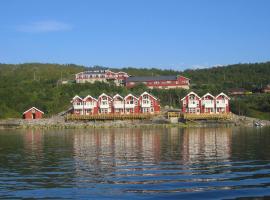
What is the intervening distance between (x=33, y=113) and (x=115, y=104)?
14334 millimetres

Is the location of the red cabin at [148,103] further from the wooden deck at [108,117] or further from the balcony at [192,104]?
the balcony at [192,104]

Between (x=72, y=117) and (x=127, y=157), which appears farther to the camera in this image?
(x=72, y=117)

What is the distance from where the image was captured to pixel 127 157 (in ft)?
97.7

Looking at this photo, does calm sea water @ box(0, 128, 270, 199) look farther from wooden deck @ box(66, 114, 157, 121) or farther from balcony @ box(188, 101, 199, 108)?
balcony @ box(188, 101, 199, 108)

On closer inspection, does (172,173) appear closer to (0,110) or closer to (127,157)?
(127,157)

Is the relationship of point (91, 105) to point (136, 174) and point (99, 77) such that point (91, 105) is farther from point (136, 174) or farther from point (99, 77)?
point (136, 174)

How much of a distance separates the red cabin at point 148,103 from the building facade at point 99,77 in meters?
32.9

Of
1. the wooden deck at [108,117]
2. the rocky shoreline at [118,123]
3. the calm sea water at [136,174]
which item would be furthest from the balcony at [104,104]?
the calm sea water at [136,174]

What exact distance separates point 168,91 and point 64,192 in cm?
7873

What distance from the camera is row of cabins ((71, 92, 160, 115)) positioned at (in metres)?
80.1

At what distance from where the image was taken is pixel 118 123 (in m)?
73.8

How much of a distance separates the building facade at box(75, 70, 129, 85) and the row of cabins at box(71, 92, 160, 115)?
31.9 meters

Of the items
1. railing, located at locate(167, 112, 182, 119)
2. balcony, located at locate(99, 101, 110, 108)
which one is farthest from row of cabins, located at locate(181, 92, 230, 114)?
balcony, located at locate(99, 101, 110, 108)

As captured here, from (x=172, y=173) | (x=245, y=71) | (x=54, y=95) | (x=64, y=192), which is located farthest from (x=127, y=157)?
(x=245, y=71)
